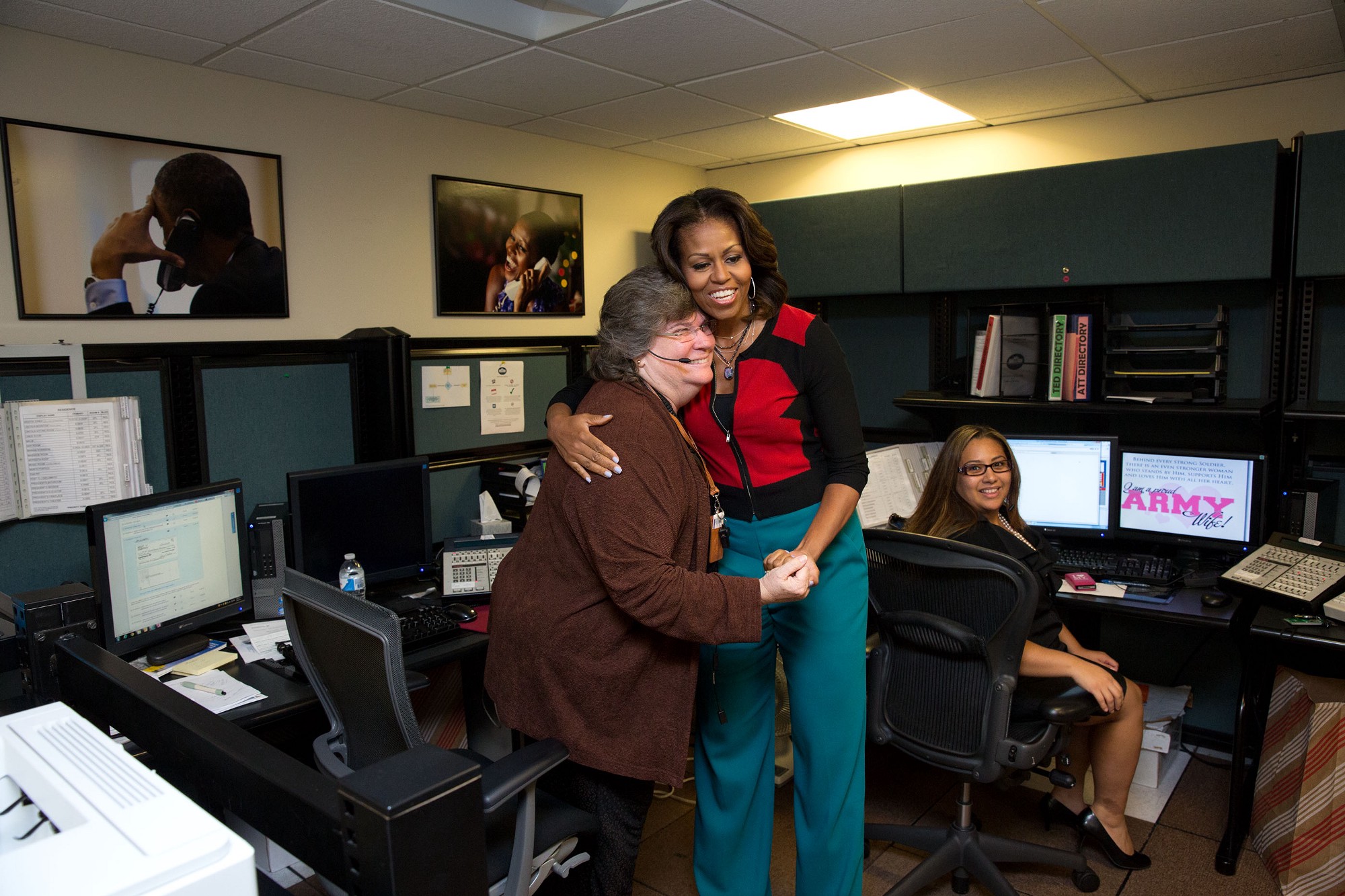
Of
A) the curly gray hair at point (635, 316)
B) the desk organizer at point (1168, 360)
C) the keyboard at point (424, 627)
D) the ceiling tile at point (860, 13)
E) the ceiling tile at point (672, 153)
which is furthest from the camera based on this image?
the ceiling tile at point (672, 153)

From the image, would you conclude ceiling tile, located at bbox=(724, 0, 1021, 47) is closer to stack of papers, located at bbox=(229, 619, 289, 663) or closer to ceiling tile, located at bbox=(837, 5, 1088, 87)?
ceiling tile, located at bbox=(837, 5, 1088, 87)

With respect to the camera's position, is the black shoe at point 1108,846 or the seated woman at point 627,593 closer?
the seated woman at point 627,593

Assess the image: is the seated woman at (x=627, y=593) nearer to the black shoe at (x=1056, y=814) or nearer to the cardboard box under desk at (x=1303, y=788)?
the black shoe at (x=1056, y=814)

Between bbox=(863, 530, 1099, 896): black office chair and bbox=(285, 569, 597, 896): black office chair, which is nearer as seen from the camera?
bbox=(285, 569, 597, 896): black office chair

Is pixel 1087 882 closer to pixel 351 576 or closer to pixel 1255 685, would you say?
pixel 1255 685

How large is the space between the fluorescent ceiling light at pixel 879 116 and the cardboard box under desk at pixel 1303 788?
2.35m

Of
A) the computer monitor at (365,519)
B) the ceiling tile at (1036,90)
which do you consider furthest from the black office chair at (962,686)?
the ceiling tile at (1036,90)

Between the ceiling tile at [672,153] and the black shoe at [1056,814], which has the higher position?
the ceiling tile at [672,153]

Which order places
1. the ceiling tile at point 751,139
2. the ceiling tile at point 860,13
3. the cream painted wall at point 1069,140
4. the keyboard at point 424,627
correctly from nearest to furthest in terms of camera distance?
the keyboard at point 424,627 < the ceiling tile at point 860,13 < the cream painted wall at point 1069,140 < the ceiling tile at point 751,139

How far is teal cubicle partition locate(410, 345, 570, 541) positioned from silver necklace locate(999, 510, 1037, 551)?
143cm

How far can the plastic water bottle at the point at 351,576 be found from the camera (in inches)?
96.0

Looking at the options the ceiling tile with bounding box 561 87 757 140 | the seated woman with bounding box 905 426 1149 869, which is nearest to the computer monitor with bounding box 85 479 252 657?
the seated woman with bounding box 905 426 1149 869

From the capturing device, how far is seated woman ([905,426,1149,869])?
228 cm

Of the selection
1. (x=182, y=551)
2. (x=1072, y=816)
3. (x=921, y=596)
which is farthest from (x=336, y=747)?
(x=1072, y=816)
